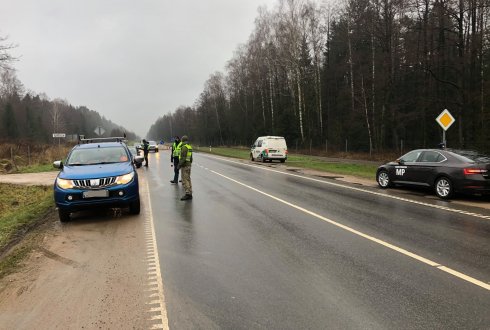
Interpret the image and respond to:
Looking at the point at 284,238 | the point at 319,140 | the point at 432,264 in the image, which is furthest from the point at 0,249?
the point at 319,140

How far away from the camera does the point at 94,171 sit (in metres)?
8.90

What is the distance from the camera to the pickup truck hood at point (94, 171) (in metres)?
8.62

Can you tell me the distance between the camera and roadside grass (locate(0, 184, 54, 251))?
8.30m

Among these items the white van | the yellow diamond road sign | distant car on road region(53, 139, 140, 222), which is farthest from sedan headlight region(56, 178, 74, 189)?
the white van

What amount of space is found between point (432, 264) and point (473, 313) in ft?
5.03

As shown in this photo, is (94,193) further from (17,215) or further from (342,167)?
(342,167)

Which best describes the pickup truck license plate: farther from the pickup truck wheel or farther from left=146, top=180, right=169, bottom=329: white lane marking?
left=146, top=180, right=169, bottom=329: white lane marking

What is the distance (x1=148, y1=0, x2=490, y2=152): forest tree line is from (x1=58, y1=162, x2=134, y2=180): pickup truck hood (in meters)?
17.9

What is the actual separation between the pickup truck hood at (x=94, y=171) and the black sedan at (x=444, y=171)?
8.77m

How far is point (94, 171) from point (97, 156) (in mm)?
1320

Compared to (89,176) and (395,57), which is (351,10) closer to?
(395,57)

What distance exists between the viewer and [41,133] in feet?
321

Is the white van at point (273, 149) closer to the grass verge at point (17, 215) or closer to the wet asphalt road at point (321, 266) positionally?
the grass verge at point (17, 215)

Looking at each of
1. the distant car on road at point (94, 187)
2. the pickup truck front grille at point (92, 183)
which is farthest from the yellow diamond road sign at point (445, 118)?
the pickup truck front grille at point (92, 183)
